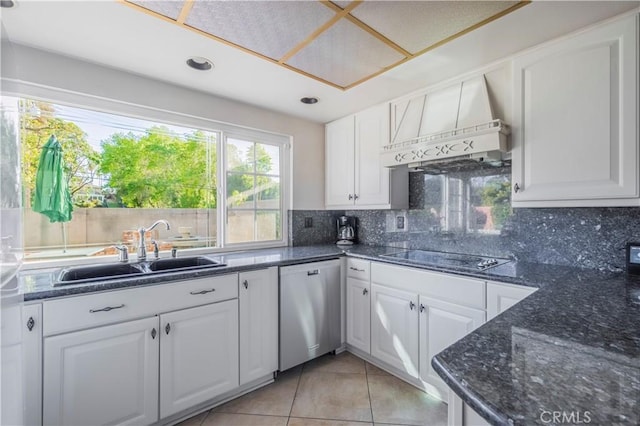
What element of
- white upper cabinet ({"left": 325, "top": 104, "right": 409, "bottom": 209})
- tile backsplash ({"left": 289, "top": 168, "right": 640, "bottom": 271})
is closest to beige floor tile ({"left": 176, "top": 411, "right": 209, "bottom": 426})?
tile backsplash ({"left": 289, "top": 168, "right": 640, "bottom": 271})

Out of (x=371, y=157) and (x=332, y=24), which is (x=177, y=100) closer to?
(x=332, y=24)

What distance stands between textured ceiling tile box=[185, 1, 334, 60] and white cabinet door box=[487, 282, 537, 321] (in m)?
1.64

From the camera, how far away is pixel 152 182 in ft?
7.16

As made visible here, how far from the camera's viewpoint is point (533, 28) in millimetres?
1485

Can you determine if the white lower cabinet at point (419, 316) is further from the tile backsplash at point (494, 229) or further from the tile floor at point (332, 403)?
the tile backsplash at point (494, 229)

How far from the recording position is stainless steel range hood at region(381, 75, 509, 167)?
172 centimetres

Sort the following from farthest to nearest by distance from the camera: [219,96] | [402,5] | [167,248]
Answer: [219,96], [167,248], [402,5]

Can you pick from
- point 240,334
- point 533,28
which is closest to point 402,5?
point 533,28

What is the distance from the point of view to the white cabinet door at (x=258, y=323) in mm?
1901

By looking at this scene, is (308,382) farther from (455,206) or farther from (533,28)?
(533,28)

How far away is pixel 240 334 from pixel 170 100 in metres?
1.78

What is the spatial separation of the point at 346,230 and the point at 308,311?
1.06 metres

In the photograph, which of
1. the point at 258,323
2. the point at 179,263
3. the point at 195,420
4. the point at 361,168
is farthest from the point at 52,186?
the point at 361,168

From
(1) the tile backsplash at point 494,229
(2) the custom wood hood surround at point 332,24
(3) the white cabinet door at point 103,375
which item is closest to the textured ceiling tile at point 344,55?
(2) the custom wood hood surround at point 332,24
